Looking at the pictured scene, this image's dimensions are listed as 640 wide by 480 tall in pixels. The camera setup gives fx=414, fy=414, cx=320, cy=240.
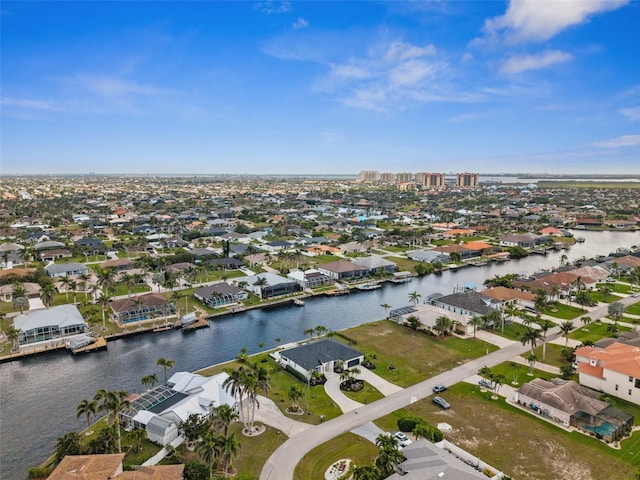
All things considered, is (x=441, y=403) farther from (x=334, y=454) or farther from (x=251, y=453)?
(x=251, y=453)

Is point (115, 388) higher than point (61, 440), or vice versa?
point (61, 440)

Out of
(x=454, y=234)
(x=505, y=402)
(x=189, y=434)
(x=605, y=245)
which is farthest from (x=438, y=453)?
(x=605, y=245)

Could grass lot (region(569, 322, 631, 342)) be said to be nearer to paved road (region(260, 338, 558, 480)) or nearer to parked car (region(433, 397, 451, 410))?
paved road (region(260, 338, 558, 480))

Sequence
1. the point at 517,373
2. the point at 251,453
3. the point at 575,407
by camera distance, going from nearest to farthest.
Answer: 1. the point at 251,453
2. the point at 575,407
3. the point at 517,373

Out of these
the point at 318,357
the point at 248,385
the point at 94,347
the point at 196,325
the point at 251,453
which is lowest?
the point at 94,347

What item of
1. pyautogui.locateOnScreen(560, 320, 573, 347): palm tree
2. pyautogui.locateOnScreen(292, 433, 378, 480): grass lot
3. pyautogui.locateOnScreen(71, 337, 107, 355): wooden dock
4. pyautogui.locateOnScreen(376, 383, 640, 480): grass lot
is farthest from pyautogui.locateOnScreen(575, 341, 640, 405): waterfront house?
pyautogui.locateOnScreen(71, 337, 107, 355): wooden dock

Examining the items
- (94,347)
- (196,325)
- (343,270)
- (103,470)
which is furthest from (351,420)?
(343,270)

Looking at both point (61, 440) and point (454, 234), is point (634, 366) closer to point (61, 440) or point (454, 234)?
point (61, 440)
